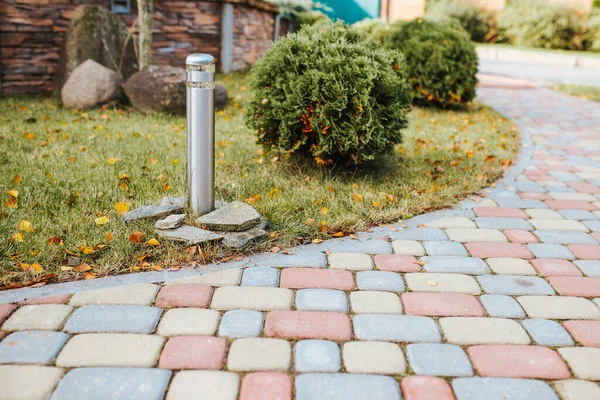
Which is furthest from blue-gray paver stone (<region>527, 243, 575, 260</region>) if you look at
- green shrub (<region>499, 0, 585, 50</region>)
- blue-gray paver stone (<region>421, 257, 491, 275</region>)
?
green shrub (<region>499, 0, 585, 50</region>)

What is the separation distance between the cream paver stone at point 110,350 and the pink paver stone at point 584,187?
11.7 ft

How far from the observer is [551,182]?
15.4 feet

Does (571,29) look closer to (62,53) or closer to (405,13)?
(405,13)

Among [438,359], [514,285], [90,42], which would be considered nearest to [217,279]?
[438,359]

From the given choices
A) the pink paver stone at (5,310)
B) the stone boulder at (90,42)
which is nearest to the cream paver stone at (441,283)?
the pink paver stone at (5,310)

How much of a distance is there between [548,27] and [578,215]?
19421 millimetres

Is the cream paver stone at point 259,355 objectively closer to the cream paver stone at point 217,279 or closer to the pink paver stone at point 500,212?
the cream paver stone at point 217,279

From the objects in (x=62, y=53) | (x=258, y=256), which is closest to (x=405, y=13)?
(x=62, y=53)

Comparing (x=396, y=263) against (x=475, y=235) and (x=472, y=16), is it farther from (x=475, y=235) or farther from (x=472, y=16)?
(x=472, y=16)

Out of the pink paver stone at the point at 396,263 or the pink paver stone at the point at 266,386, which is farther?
the pink paver stone at the point at 396,263

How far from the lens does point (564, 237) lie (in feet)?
11.5

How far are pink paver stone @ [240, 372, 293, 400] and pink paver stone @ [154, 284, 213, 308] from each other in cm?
58

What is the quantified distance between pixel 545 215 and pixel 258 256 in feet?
6.63

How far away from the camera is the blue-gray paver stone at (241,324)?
229 cm
